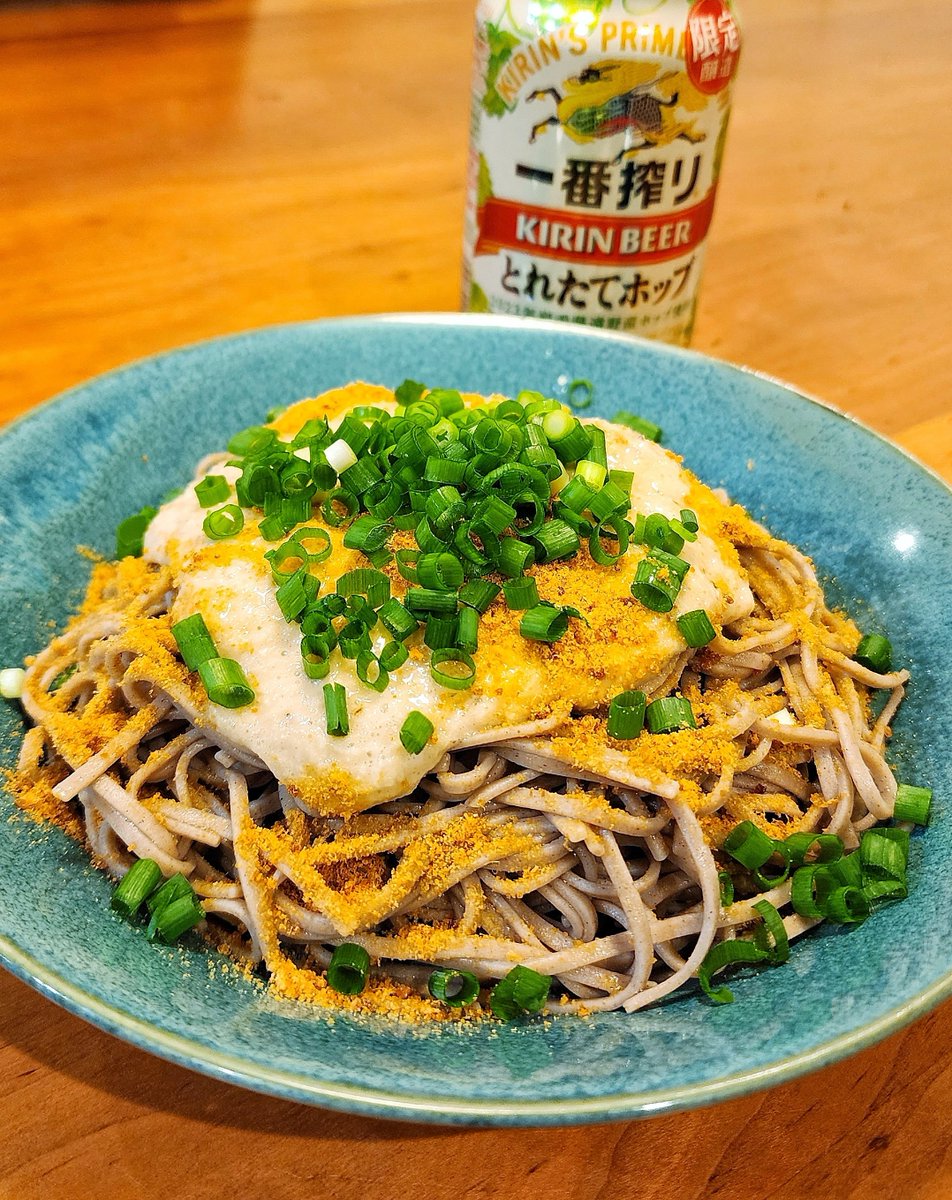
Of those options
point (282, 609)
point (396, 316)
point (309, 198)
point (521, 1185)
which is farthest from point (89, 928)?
point (309, 198)

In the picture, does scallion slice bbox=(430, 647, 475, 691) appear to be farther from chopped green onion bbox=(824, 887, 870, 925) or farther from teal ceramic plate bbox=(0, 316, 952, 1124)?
chopped green onion bbox=(824, 887, 870, 925)

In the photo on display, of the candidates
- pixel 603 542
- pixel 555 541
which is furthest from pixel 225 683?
pixel 603 542

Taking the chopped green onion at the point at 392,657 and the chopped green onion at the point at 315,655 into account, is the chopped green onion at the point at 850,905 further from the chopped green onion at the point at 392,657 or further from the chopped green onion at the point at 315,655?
the chopped green onion at the point at 315,655

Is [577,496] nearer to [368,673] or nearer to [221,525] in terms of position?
[368,673]

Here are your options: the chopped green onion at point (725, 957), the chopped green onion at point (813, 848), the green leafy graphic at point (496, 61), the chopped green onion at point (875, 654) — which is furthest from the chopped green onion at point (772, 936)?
the green leafy graphic at point (496, 61)

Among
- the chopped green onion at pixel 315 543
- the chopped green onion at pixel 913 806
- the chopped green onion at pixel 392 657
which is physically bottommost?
the chopped green onion at pixel 913 806

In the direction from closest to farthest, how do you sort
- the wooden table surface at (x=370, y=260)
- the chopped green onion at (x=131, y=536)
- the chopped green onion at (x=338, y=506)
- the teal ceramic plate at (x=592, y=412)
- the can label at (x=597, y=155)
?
the teal ceramic plate at (x=592, y=412) → the wooden table surface at (x=370, y=260) → the chopped green onion at (x=338, y=506) → the chopped green onion at (x=131, y=536) → the can label at (x=597, y=155)

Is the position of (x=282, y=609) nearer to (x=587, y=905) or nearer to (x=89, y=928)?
(x=89, y=928)
